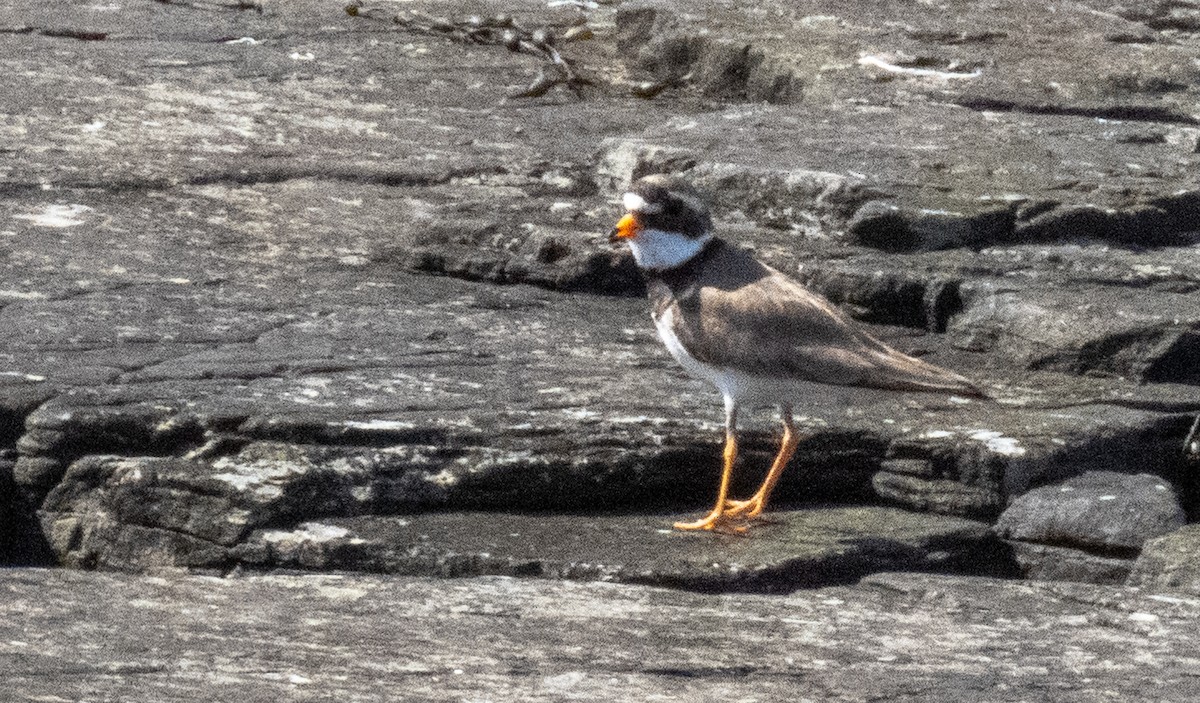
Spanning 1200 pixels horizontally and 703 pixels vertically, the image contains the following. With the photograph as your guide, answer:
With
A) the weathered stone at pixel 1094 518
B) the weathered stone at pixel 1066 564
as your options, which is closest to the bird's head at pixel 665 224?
the weathered stone at pixel 1094 518

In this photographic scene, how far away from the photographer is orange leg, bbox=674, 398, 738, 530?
4.47 meters

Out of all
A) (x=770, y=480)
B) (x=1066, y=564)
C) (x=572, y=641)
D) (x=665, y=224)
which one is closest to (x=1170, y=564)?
(x=1066, y=564)

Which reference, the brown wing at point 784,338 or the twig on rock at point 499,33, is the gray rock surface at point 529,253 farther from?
the brown wing at point 784,338

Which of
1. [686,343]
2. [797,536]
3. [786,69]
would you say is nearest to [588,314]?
[686,343]

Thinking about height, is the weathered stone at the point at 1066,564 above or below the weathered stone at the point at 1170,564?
below

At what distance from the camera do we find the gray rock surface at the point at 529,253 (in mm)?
4566

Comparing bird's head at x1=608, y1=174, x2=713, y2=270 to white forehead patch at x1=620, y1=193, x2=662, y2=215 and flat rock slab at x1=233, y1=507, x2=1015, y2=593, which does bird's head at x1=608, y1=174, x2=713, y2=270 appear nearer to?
white forehead patch at x1=620, y1=193, x2=662, y2=215

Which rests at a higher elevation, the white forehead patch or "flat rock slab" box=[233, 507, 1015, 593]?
the white forehead patch

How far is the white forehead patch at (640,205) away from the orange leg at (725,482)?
0.61 meters

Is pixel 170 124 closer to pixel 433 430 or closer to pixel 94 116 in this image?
pixel 94 116

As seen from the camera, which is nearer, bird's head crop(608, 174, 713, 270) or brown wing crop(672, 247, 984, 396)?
brown wing crop(672, 247, 984, 396)

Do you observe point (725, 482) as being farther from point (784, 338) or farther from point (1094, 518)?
point (1094, 518)

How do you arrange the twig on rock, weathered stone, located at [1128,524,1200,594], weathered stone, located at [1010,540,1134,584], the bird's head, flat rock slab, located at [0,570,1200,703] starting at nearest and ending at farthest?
flat rock slab, located at [0,570,1200,703], weathered stone, located at [1128,524,1200,594], weathered stone, located at [1010,540,1134,584], the bird's head, the twig on rock

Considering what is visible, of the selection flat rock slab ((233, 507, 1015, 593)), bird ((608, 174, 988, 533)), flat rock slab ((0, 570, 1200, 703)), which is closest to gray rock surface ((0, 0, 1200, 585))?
flat rock slab ((233, 507, 1015, 593))
